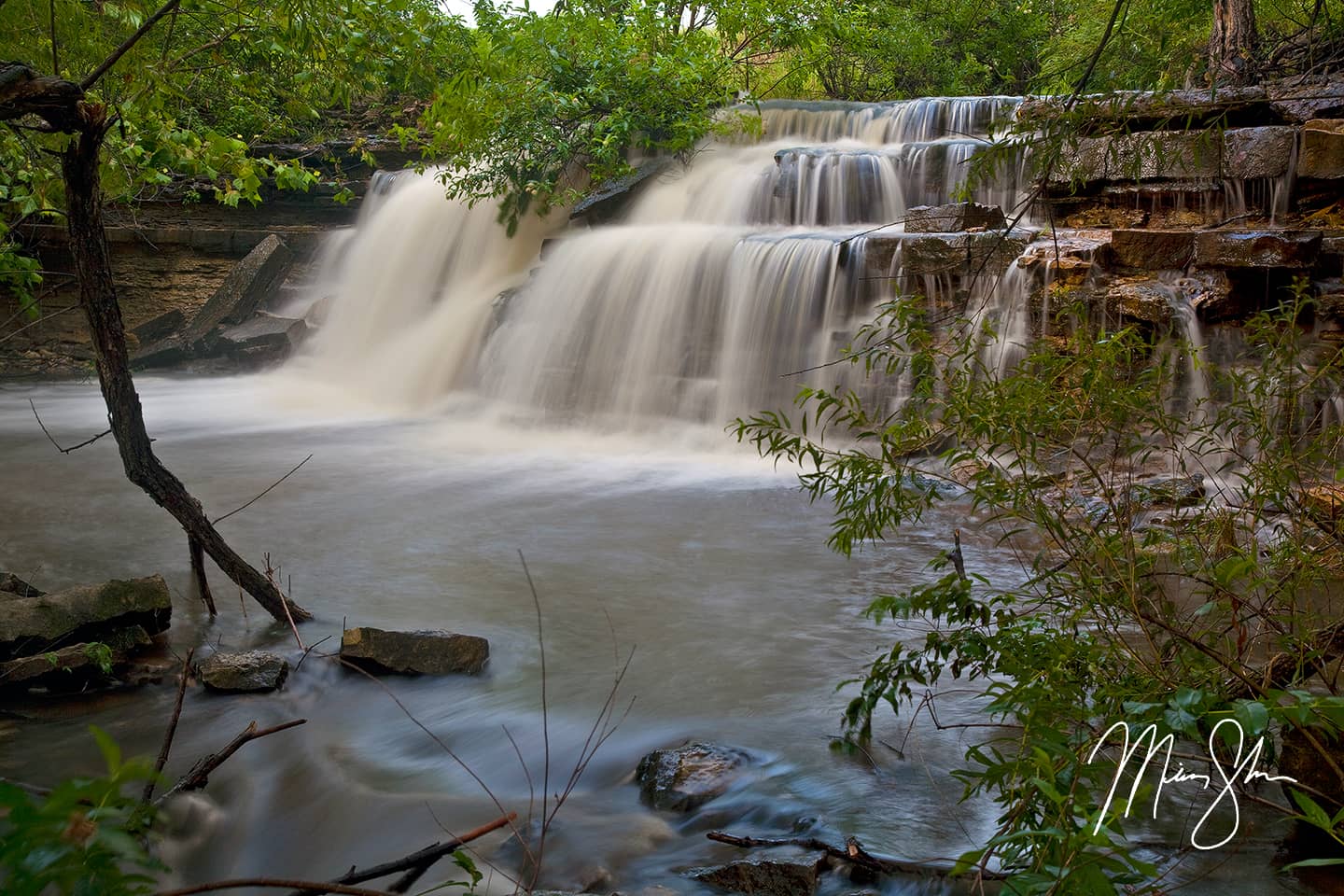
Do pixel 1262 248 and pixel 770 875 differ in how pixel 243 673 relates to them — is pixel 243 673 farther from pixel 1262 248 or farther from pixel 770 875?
pixel 1262 248

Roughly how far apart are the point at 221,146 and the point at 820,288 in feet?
22.2

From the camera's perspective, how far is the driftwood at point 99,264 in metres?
3.50

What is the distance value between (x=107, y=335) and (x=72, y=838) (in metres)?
3.49

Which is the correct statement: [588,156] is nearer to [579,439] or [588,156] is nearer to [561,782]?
[579,439]

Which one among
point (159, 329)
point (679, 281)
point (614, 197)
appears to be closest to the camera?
point (679, 281)

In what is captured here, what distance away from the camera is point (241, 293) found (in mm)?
16406

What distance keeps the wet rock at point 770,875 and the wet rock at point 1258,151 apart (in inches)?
333

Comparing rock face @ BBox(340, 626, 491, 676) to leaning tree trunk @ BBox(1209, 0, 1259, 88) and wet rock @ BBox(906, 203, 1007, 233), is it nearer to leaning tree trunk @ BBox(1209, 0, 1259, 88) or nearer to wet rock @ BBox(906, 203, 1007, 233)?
wet rock @ BBox(906, 203, 1007, 233)

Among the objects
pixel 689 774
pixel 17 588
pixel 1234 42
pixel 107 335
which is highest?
pixel 1234 42

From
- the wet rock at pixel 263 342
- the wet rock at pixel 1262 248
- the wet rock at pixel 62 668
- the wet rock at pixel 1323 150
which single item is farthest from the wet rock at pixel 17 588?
the wet rock at pixel 263 342

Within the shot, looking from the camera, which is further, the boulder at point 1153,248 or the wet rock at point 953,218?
the wet rock at point 953,218

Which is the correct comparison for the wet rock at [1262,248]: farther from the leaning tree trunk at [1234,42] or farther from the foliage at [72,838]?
the foliage at [72,838]

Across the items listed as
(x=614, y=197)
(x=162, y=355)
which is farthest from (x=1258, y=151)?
(x=162, y=355)

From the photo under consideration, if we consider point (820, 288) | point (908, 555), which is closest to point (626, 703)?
point (908, 555)
